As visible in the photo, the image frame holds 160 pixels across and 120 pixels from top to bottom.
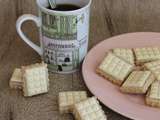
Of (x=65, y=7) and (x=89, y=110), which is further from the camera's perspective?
(x=65, y=7)

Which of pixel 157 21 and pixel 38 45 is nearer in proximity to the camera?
pixel 38 45

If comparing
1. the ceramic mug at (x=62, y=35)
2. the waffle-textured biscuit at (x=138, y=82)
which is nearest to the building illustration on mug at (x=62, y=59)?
the ceramic mug at (x=62, y=35)

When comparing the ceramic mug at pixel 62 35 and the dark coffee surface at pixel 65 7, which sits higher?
the dark coffee surface at pixel 65 7

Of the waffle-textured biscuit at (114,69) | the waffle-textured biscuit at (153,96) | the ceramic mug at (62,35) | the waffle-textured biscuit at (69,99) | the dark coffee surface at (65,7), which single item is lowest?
the waffle-textured biscuit at (69,99)

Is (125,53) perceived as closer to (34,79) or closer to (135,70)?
(135,70)

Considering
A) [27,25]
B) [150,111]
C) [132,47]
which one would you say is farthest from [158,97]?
[27,25]

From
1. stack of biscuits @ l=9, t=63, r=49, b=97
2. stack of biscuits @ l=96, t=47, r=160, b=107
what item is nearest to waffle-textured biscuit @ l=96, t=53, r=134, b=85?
stack of biscuits @ l=96, t=47, r=160, b=107

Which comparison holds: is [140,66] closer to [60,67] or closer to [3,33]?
[60,67]

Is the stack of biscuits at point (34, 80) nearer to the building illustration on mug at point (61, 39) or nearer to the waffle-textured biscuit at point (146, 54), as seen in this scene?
the building illustration on mug at point (61, 39)

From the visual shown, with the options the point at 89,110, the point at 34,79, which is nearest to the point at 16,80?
the point at 34,79
